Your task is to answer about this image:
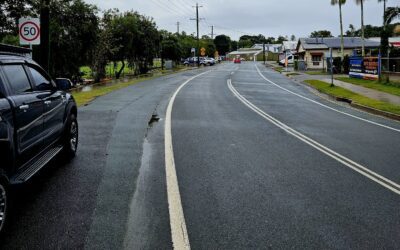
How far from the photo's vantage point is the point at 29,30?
12.7 meters

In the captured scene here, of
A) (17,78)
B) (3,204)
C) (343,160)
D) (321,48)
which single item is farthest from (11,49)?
(321,48)

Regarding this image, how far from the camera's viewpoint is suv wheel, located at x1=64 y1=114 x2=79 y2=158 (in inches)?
313

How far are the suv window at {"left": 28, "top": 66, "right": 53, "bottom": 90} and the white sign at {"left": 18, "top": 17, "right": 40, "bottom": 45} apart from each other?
5807 millimetres

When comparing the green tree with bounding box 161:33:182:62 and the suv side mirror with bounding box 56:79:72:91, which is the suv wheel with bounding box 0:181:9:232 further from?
the green tree with bounding box 161:33:182:62

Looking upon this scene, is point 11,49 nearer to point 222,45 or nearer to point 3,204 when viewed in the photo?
point 3,204

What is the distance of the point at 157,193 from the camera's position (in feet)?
20.1

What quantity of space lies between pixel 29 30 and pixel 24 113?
807 cm

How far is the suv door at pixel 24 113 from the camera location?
5.30 m

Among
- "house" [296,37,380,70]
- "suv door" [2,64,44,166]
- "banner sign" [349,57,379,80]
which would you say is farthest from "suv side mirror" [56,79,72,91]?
"house" [296,37,380,70]

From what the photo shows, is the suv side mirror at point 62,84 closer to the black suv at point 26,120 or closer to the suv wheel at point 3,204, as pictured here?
the black suv at point 26,120

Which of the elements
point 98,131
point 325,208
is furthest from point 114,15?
point 325,208

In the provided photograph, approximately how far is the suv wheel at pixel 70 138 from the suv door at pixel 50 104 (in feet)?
1.31

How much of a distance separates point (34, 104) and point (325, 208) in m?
4.00

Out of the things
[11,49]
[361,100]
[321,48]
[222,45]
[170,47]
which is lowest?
[361,100]
